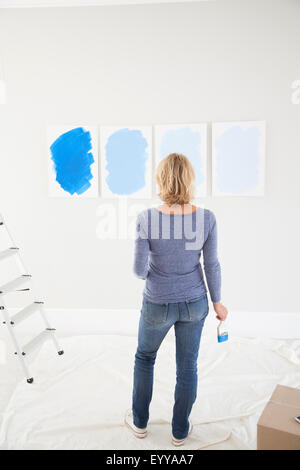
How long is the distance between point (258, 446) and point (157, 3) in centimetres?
292

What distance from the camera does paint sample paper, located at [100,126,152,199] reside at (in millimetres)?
3264

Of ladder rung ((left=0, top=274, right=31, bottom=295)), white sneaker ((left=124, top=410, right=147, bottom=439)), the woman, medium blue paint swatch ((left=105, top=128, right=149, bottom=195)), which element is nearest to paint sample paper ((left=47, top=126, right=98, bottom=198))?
medium blue paint swatch ((left=105, top=128, right=149, bottom=195))

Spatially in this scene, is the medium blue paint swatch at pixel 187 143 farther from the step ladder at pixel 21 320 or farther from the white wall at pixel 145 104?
the step ladder at pixel 21 320

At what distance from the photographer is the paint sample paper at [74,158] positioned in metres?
3.30

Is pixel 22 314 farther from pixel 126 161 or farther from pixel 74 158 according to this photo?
pixel 126 161

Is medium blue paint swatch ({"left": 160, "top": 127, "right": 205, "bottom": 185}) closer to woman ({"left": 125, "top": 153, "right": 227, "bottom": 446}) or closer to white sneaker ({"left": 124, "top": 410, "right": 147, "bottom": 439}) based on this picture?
woman ({"left": 125, "top": 153, "right": 227, "bottom": 446})

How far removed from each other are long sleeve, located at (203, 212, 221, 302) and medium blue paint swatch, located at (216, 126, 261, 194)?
1.45m

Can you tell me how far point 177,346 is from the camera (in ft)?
6.22

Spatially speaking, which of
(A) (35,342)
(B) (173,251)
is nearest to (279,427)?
(B) (173,251)

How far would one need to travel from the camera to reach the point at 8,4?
3.23m

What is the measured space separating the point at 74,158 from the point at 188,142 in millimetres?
874

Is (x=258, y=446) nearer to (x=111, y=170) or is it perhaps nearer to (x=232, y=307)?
(x=232, y=307)

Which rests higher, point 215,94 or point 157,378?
point 215,94

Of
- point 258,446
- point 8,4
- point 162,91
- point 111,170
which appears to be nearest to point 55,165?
point 111,170
